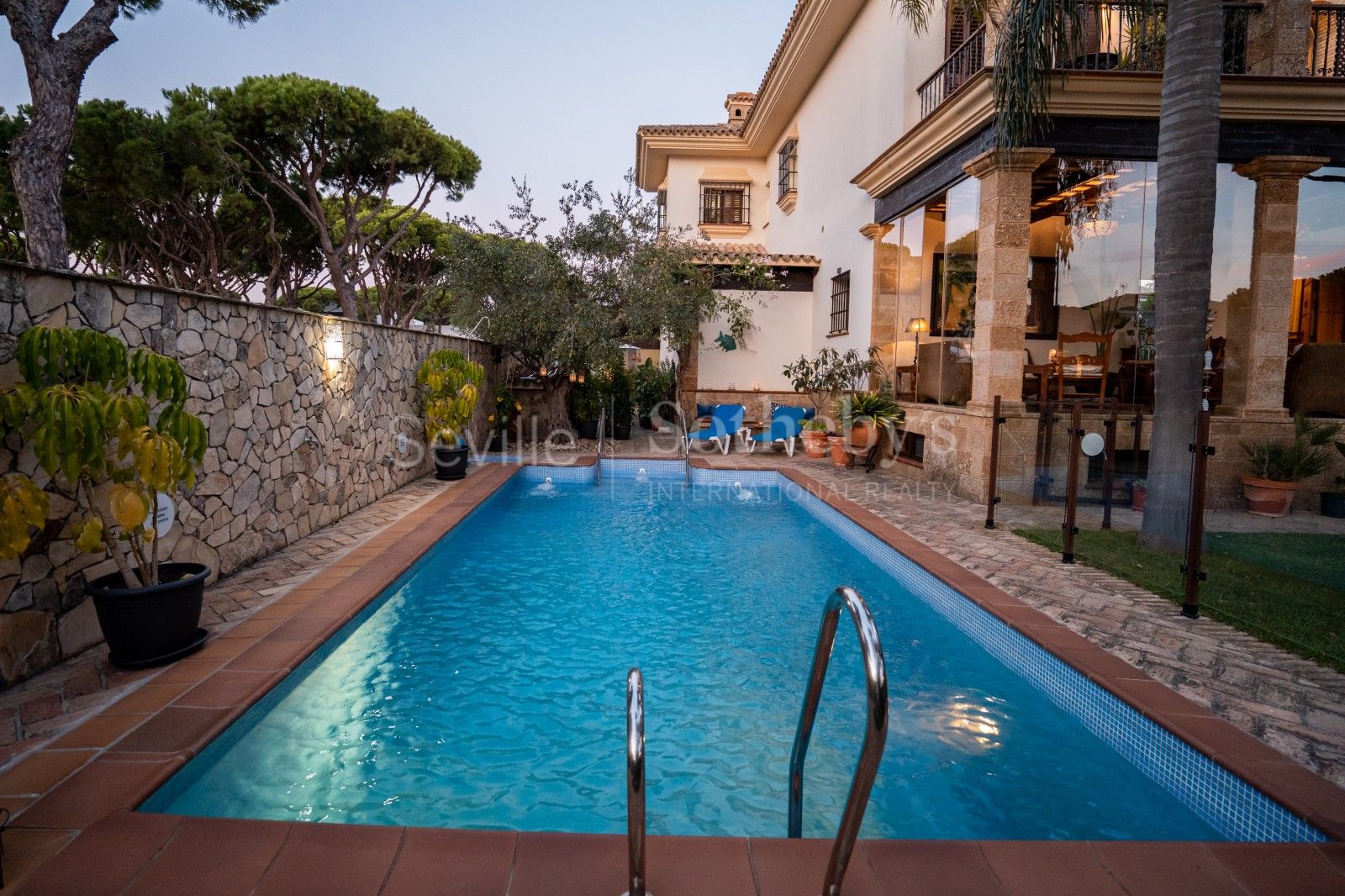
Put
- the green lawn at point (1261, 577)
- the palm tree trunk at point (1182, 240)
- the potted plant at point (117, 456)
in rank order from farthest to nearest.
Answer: the palm tree trunk at point (1182, 240)
the green lawn at point (1261, 577)
the potted plant at point (117, 456)

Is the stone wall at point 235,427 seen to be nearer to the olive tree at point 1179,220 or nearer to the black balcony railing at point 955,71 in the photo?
the olive tree at point 1179,220

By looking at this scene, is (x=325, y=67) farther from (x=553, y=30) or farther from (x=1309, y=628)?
(x=1309, y=628)

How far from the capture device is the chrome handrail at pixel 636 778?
1673 mm

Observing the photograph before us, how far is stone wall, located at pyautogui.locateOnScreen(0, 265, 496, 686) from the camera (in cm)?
336

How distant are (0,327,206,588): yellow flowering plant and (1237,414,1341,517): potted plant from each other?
967 cm

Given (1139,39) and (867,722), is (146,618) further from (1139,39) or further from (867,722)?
(1139,39)

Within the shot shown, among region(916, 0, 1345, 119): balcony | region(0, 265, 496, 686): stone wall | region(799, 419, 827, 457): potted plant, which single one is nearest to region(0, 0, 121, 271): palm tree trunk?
region(0, 265, 496, 686): stone wall

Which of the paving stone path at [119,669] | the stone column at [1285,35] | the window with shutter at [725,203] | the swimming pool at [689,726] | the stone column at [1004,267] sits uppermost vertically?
the window with shutter at [725,203]

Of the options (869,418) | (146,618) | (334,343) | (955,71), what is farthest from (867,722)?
(955,71)

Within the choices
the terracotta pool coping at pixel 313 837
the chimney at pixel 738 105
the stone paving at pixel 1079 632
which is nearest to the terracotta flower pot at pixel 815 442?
the stone paving at pixel 1079 632

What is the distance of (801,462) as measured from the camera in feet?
38.5

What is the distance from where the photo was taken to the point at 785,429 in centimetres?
1245

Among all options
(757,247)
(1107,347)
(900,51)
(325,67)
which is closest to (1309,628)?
(1107,347)

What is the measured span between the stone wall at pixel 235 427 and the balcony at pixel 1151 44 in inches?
288
